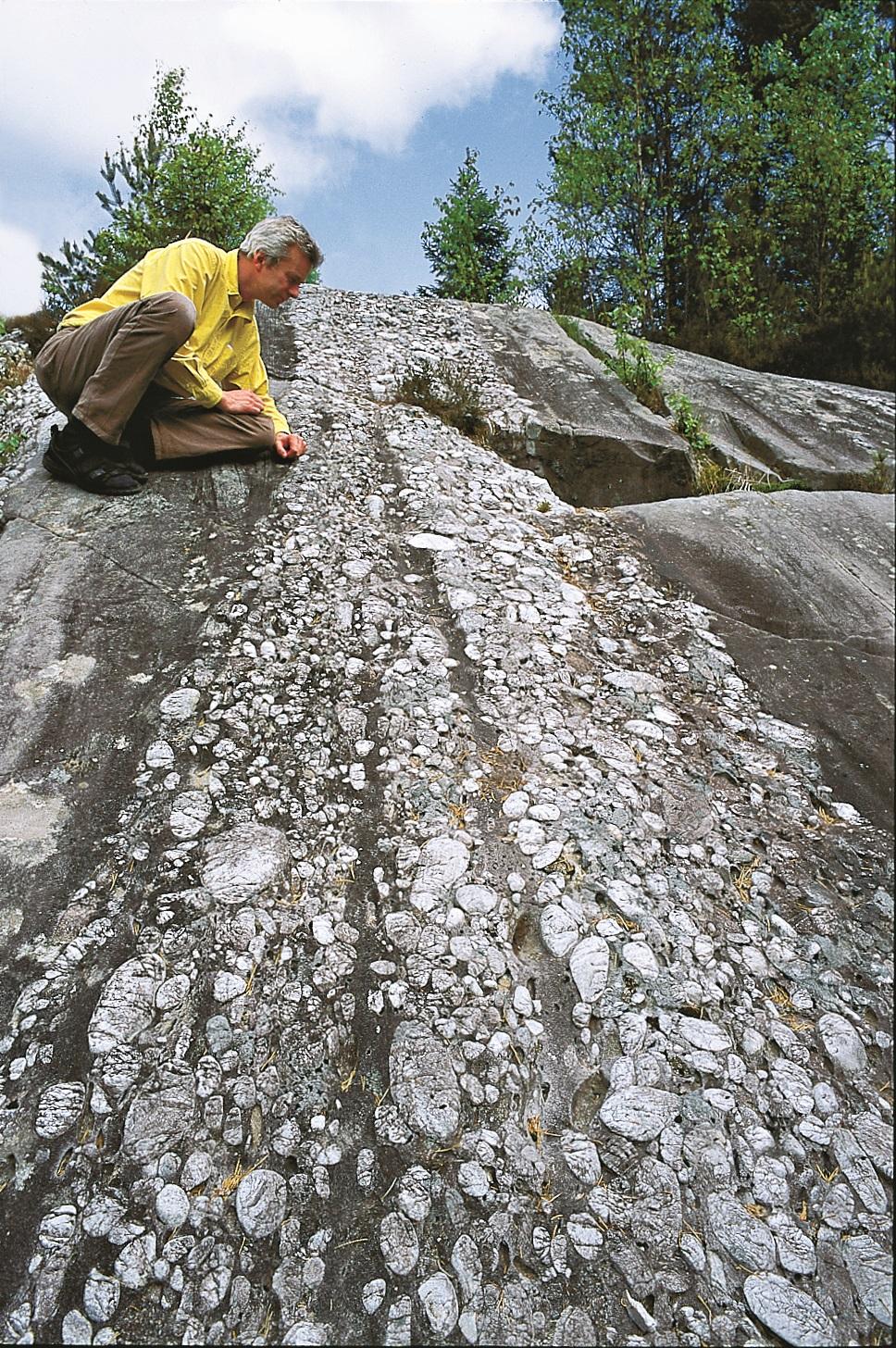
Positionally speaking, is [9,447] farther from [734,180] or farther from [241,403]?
[734,180]

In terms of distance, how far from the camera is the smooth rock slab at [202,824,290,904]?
131 inches

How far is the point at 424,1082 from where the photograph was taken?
2.78 meters

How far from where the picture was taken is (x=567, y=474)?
6965mm

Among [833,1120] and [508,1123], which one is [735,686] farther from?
[508,1123]

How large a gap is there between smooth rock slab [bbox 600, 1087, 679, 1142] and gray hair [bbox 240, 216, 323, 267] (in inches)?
212

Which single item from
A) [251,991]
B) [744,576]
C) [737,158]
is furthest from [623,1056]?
[737,158]

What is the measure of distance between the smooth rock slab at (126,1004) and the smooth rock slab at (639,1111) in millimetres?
1669

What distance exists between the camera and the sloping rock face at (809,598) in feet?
12.9

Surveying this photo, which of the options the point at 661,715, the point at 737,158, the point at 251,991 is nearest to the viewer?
the point at 251,991

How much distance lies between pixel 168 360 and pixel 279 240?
111 centimetres

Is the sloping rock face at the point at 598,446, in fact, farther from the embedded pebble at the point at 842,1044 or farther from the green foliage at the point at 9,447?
the embedded pebble at the point at 842,1044

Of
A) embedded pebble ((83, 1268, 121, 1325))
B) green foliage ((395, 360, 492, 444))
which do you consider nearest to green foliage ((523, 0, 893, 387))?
green foliage ((395, 360, 492, 444))

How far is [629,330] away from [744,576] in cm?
627

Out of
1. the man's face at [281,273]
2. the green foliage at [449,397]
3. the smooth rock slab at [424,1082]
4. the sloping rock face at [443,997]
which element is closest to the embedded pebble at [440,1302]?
the sloping rock face at [443,997]
